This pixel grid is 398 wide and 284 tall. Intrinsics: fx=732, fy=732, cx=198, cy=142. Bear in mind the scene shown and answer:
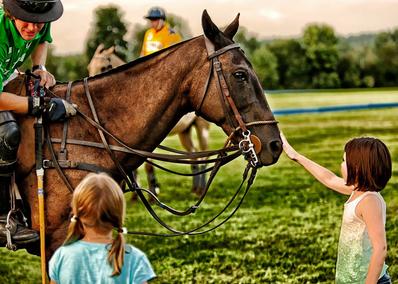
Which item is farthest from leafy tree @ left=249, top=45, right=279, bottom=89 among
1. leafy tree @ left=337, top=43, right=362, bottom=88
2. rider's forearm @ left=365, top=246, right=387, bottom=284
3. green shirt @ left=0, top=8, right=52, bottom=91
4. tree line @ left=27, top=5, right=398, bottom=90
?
rider's forearm @ left=365, top=246, right=387, bottom=284

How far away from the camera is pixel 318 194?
36.7ft

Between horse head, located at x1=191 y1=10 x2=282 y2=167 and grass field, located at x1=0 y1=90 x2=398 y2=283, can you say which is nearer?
horse head, located at x1=191 y1=10 x2=282 y2=167

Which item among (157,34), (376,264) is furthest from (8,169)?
(157,34)

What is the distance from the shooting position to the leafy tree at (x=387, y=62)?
203 ft

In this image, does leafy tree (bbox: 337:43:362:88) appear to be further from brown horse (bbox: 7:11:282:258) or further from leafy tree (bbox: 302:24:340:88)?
brown horse (bbox: 7:11:282:258)

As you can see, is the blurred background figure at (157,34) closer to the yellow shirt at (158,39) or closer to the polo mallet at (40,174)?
the yellow shirt at (158,39)

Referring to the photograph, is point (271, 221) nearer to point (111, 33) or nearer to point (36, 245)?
point (36, 245)

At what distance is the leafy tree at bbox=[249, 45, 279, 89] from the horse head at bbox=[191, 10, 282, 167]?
63300 mm

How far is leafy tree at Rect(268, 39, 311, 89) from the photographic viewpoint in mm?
66062

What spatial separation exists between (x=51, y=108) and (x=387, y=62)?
205 ft

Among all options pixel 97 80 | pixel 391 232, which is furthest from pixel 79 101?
pixel 391 232

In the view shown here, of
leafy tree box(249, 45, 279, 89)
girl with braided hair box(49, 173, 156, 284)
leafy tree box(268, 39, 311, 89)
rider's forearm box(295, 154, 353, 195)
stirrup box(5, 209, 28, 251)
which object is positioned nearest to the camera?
girl with braided hair box(49, 173, 156, 284)

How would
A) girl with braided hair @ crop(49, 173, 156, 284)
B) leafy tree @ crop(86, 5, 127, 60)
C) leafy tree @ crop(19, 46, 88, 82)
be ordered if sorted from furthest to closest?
leafy tree @ crop(19, 46, 88, 82) < leafy tree @ crop(86, 5, 127, 60) < girl with braided hair @ crop(49, 173, 156, 284)

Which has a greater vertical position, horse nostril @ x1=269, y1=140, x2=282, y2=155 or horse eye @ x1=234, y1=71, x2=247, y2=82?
horse eye @ x1=234, y1=71, x2=247, y2=82
